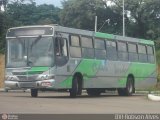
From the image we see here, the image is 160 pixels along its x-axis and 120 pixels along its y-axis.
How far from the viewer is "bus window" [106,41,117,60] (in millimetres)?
28422

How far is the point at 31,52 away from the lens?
24.2 m

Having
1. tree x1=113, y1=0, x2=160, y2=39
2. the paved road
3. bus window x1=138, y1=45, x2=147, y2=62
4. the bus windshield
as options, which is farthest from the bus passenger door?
tree x1=113, y1=0, x2=160, y2=39

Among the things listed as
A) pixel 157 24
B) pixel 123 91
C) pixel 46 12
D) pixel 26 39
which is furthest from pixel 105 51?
pixel 46 12

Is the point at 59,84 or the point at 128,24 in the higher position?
the point at 128,24

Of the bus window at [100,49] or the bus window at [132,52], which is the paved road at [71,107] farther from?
the bus window at [132,52]

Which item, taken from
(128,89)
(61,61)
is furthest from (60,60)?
(128,89)

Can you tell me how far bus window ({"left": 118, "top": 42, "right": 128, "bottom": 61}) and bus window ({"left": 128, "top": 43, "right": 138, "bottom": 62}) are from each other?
474 millimetres

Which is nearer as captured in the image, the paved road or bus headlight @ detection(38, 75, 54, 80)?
the paved road

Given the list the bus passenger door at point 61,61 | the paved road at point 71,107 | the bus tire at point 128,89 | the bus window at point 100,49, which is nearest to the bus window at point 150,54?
the bus tire at point 128,89

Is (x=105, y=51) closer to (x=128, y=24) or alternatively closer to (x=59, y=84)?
(x=59, y=84)

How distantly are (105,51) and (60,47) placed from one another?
4.40 metres

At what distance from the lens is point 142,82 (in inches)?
1260

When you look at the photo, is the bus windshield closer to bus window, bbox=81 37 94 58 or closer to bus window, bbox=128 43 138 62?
bus window, bbox=81 37 94 58

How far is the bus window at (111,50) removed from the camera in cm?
2842
